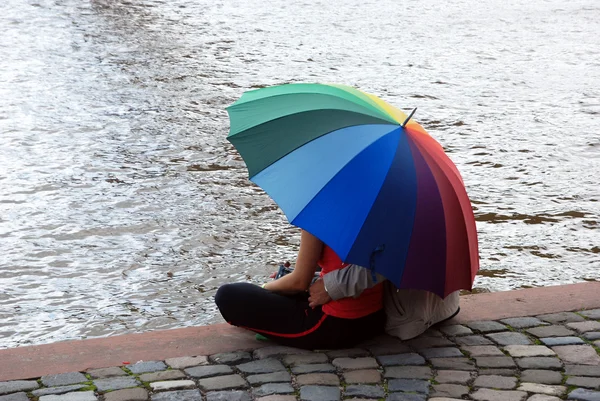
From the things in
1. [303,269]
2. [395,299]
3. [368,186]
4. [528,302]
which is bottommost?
[528,302]

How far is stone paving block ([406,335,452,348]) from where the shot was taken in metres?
4.29

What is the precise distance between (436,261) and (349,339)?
26.3 inches

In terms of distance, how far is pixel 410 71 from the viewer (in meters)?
11.6

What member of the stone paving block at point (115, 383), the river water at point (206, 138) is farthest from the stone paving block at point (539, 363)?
the stone paving block at point (115, 383)

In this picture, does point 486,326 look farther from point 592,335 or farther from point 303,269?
point 303,269

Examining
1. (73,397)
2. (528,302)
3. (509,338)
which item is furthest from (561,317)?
(73,397)

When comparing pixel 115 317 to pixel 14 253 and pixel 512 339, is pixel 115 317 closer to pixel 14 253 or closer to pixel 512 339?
pixel 14 253

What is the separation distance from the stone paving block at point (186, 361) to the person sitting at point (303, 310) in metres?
0.29

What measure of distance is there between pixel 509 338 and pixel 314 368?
109 centimetres

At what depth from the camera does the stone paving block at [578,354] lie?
4.12m

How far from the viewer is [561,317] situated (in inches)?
183

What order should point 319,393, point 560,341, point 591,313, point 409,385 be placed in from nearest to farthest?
point 319,393, point 409,385, point 560,341, point 591,313

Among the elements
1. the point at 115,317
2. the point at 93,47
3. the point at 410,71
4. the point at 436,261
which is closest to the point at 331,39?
the point at 410,71

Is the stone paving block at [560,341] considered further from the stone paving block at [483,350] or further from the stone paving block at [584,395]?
the stone paving block at [584,395]
